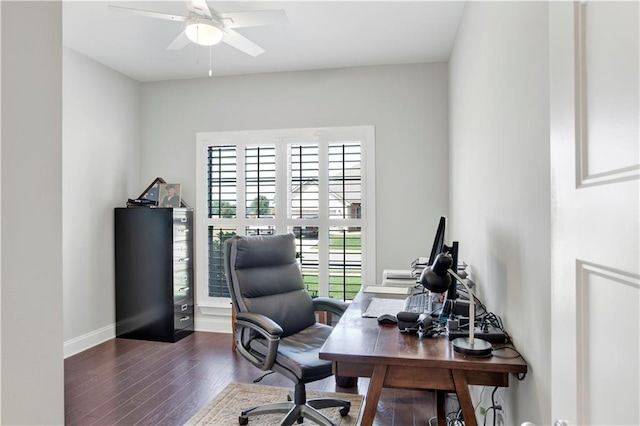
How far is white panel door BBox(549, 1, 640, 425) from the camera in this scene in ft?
1.75

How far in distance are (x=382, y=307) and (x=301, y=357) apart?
1.71ft

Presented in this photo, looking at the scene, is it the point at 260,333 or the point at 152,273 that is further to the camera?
the point at 152,273

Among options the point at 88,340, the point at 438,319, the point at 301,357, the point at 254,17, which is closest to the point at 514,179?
the point at 438,319

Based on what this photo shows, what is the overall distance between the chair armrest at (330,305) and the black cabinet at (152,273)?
1.92 meters

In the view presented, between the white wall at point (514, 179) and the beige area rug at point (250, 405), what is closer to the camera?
the white wall at point (514, 179)

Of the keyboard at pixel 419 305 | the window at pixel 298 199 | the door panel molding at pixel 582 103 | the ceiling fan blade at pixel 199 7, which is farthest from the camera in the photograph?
the window at pixel 298 199

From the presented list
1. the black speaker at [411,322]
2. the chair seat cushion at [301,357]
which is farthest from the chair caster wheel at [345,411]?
the black speaker at [411,322]

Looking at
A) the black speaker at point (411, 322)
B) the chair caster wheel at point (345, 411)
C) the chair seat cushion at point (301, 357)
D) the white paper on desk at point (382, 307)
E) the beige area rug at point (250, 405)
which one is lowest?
the beige area rug at point (250, 405)

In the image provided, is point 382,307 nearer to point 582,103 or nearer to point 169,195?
point 582,103

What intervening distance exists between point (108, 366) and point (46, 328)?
2954 millimetres

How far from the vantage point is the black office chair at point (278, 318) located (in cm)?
219

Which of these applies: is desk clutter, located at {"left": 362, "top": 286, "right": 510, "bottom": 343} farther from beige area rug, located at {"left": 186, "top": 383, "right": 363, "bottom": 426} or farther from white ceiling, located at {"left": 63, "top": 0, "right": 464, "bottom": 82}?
white ceiling, located at {"left": 63, "top": 0, "right": 464, "bottom": 82}

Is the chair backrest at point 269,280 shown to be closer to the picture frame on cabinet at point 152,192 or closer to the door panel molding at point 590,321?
the door panel molding at point 590,321

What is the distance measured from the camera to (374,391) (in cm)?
149
